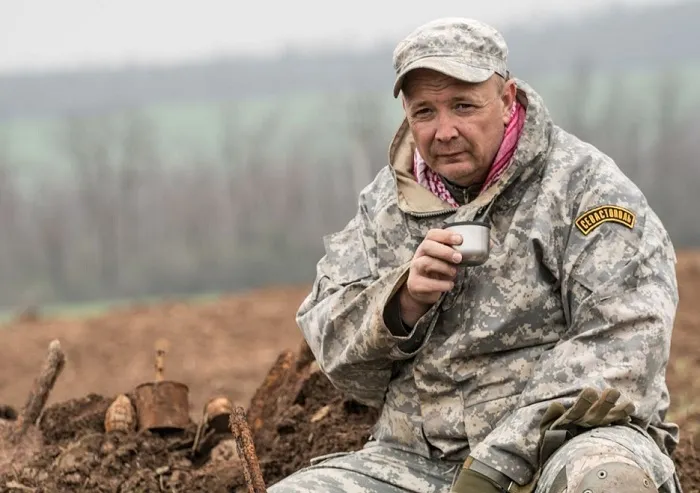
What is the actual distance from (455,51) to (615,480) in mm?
1382

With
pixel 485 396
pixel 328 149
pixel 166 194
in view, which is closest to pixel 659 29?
pixel 328 149

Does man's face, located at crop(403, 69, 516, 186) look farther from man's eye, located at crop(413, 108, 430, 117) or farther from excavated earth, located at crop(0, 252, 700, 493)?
excavated earth, located at crop(0, 252, 700, 493)

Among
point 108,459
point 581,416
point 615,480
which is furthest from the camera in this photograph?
point 108,459

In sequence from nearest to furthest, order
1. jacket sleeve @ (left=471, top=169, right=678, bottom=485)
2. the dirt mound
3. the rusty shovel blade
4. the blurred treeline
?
jacket sleeve @ (left=471, top=169, right=678, bottom=485)
the dirt mound
the rusty shovel blade
the blurred treeline

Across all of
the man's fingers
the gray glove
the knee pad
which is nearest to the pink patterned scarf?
the man's fingers

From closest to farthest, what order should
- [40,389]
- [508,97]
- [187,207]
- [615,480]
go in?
[615,480] → [508,97] → [40,389] → [187,207]

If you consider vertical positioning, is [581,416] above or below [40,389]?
above

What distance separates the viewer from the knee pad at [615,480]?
11.3 ft

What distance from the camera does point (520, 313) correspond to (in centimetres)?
415

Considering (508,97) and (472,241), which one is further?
(508,97)

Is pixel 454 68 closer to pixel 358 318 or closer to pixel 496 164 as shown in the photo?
pixel 496 164

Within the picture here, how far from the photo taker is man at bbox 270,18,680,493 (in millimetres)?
3902

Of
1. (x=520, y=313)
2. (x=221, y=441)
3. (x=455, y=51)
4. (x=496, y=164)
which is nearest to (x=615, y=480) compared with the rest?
(x=520, y=313)

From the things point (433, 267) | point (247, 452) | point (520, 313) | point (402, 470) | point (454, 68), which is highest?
point (454, 68)
